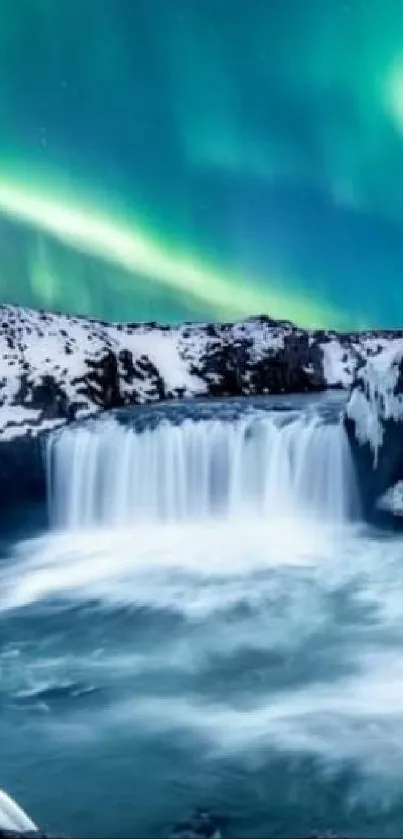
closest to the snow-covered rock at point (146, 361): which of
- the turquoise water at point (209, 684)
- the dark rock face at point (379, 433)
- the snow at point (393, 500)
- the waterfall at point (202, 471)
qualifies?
the waterfall at point (202, 471)

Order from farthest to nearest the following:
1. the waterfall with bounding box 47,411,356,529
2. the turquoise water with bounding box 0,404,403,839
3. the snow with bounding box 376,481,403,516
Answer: the waterfall with bounding box 47,411,356,529
the snow with bounding box 376,481,403,516
the turquoise water with bounding box 0,404,403,839

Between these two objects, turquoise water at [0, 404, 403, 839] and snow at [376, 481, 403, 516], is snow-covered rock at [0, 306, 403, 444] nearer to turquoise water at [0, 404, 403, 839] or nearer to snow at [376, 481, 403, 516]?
turquoise water at [0, 404, 403, 839]

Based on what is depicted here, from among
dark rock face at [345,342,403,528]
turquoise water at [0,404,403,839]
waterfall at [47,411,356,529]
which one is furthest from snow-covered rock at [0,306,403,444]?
dark rock face at [345,342,403,528]

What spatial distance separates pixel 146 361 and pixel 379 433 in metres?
4.40

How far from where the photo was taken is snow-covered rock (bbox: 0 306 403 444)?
10.7 meters

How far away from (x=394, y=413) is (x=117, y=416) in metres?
3.33

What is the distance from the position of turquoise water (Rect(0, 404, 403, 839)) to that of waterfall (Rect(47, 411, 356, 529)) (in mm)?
594

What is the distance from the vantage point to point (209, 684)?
4945 millimetres

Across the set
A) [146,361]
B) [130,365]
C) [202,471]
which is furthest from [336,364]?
[202,471]

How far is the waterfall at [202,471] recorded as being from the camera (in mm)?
8859

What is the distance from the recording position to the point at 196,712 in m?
4.57

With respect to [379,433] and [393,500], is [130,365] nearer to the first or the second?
[379,433]

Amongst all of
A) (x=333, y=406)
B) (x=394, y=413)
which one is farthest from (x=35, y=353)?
(x=394, y=413)

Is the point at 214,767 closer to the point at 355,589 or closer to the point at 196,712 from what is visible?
the point at 196,712
